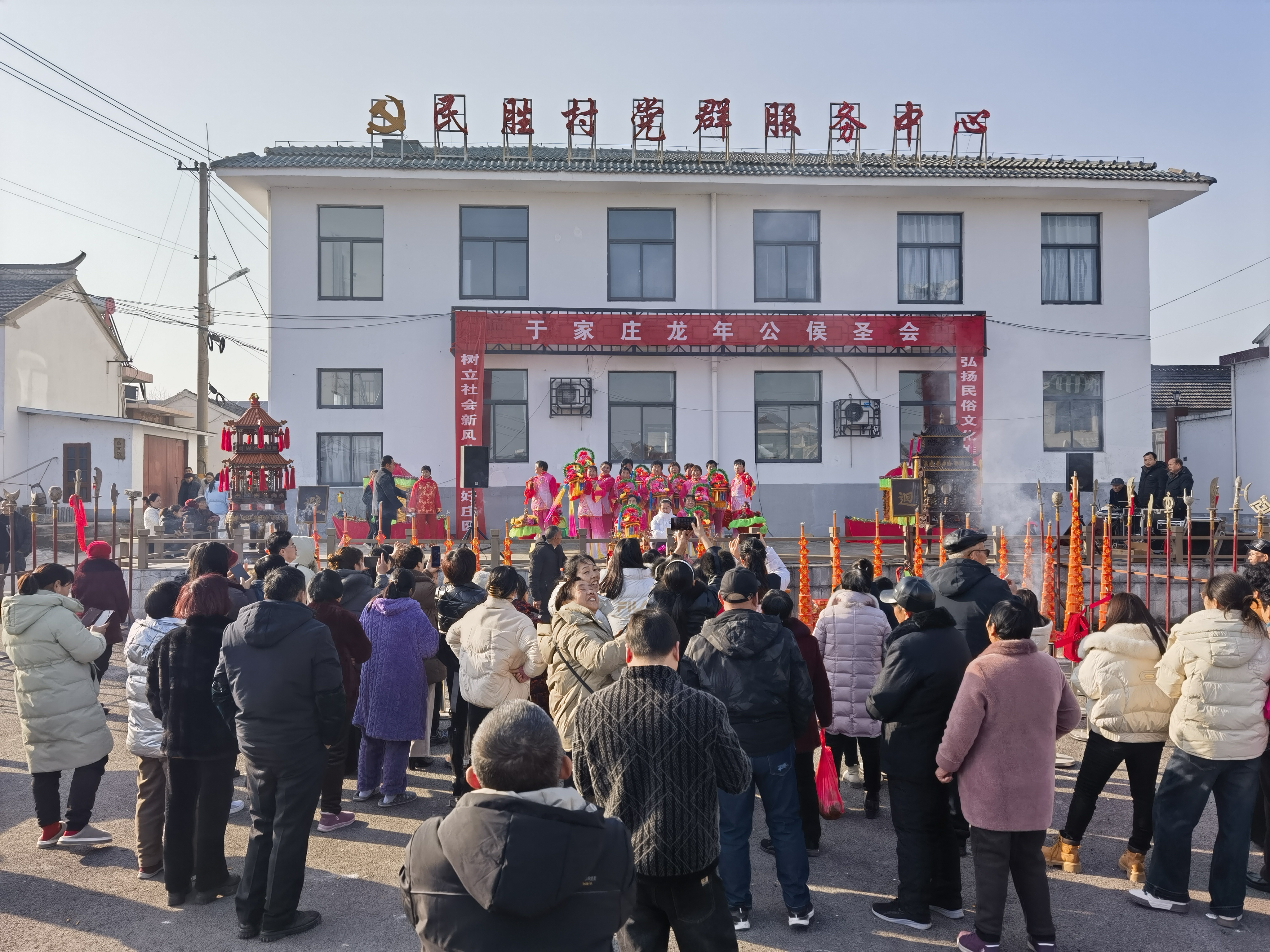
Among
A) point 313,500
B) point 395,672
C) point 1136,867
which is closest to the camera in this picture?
point 1136,867

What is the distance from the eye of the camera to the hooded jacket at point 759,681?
14.0ft

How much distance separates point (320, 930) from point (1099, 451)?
64.1ft

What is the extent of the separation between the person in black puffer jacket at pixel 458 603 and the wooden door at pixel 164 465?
A: 23.7m

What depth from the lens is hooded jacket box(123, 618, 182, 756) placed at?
4945 mm

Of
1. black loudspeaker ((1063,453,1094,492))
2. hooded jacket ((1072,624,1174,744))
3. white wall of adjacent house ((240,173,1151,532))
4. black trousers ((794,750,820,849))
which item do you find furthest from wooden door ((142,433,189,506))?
hooded jacket ((1072,624,1174,744))

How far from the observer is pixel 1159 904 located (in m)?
4.61

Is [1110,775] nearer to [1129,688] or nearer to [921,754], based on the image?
[1129,688]

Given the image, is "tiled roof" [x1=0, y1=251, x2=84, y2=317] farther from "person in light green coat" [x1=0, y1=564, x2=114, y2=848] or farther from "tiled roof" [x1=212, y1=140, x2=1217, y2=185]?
"person in light green coat" [x1=0, y1=564, x2=114, y2=848]

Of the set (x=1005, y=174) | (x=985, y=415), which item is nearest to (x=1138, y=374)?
(x=985, y=415)

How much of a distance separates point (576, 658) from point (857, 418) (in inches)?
616

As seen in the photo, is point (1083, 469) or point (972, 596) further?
point (1083, 469)

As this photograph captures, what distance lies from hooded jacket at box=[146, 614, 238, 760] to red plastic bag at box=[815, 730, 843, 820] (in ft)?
11.6

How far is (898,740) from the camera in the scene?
4.51 meters

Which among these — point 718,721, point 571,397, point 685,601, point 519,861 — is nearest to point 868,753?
point 685,601
